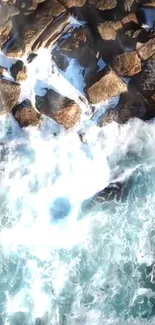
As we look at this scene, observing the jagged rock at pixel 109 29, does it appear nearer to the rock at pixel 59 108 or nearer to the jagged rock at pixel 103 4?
the jagged rock at pixel 103 4

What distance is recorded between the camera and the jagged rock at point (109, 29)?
1301 centimetres

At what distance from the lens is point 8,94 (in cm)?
1322

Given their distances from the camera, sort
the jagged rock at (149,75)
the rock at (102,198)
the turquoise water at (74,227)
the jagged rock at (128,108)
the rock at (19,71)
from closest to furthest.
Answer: the rock at (19,71), the jagged rock at (149,75), the jagged rock at (128,108), the turquoise water at (74,227), the rock at (102,198)

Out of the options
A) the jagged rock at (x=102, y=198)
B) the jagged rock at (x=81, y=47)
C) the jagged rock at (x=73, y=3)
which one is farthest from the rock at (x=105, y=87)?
the jagged rock at (x=102, y=198)

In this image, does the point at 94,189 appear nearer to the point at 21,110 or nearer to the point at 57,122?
the point at 57,122

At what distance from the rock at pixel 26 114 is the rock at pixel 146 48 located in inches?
138

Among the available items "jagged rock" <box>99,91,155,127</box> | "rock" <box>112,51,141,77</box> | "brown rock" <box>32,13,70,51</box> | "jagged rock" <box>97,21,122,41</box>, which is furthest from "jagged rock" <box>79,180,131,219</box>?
"brown rock" <box>32,13,70,51</box>

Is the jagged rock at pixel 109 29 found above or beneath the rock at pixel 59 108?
above

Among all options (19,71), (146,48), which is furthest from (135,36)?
(19,71)

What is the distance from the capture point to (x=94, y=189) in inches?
539

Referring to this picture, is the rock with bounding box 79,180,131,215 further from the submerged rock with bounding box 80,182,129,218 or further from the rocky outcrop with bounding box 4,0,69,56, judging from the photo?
the rocky outcrop with bounding box 4,0,69,56

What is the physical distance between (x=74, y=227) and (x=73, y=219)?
25 centimetres

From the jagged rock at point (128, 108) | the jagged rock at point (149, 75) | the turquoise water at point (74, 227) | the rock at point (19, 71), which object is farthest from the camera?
the turquoise water at point (74, 227)

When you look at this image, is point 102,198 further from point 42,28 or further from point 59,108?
point 42,28
